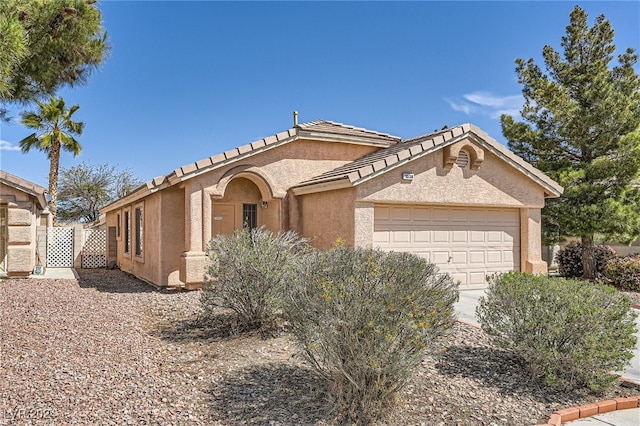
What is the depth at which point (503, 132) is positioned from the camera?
750 inches

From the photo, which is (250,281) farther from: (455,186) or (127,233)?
(127,233)

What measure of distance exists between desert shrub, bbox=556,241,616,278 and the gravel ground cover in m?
11.5

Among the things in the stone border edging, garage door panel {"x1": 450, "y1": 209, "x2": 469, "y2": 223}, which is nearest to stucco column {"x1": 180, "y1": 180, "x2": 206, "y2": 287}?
garage door panel {"x1": 450, "y1": 209, "x2": 469, "y2": 223}

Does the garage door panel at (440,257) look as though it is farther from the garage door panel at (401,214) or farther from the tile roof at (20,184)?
the tile roof at (20,184)

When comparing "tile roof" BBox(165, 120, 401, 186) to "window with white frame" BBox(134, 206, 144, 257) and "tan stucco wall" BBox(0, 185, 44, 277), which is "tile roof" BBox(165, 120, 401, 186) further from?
"tan stucco wall" BBox(0, 185, 44, 277)

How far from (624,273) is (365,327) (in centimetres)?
1463

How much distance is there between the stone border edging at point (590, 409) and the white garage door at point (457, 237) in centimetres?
733

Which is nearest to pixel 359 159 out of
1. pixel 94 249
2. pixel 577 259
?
pixel 577 259

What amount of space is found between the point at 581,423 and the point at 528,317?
138cm

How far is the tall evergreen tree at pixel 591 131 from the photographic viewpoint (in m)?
16.2

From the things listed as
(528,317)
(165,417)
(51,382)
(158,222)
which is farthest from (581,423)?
(158,222)

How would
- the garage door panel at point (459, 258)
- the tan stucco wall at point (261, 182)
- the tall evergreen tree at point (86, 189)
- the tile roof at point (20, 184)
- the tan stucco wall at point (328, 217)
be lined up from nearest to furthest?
the tan stucco wall at point (328, 217) < the tan stucco wall at point (261, 182) < the garage door panel at point (459, 258) < the tile roof at point (20, 184) < the tall evergreen tree at point (86, 189)

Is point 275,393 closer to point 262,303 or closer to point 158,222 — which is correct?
point 262,303

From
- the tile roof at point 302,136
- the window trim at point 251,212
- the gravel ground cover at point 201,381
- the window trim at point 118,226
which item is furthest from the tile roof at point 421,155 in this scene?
the window trim at point 118,226
